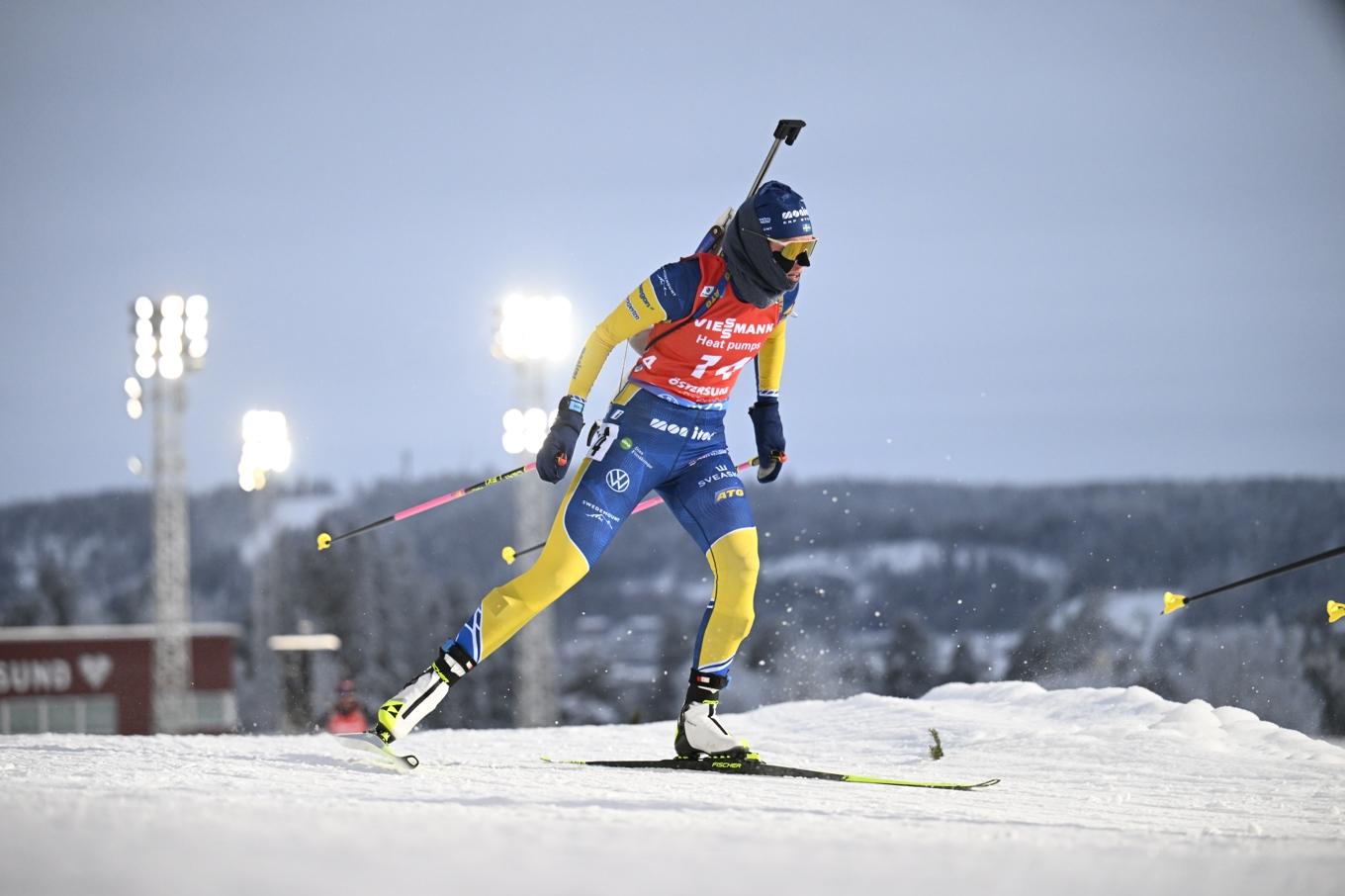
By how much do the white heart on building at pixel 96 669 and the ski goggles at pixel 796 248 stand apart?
1221 inches

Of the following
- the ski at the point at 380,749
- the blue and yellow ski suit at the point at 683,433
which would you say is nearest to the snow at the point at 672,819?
the ski at the point at 380,749

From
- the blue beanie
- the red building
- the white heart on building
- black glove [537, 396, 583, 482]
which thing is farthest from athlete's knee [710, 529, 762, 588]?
the white heart on building

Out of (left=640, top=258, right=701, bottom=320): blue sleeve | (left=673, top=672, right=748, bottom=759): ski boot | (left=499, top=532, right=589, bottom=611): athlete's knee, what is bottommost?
(left=673, top=672, right=748, bottom=759): ski boot

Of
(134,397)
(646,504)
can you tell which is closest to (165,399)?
(134,397)

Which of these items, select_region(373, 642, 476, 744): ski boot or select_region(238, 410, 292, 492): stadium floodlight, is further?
select_region(238, 410, 292, 492): stadium floodlight

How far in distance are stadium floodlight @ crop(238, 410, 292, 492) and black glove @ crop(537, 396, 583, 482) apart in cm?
1669

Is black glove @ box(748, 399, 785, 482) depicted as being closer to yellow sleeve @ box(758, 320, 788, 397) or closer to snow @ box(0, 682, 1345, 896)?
yellow sleeve @ box(758, 320, 788, 397)

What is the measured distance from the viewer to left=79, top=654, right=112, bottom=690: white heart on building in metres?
32.6

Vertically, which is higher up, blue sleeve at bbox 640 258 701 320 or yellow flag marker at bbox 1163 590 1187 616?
blue sleeve at bbox 640 258 701 320

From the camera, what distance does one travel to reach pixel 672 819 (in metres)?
3.20

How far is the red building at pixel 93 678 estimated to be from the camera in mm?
32562

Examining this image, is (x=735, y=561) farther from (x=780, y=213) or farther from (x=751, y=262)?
(x=780, y=213)

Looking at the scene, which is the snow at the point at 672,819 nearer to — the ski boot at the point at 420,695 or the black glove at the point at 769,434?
the ski boot at the point at 420,695

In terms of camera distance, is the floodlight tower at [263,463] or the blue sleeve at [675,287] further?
the floodlight tower at [263,463]
